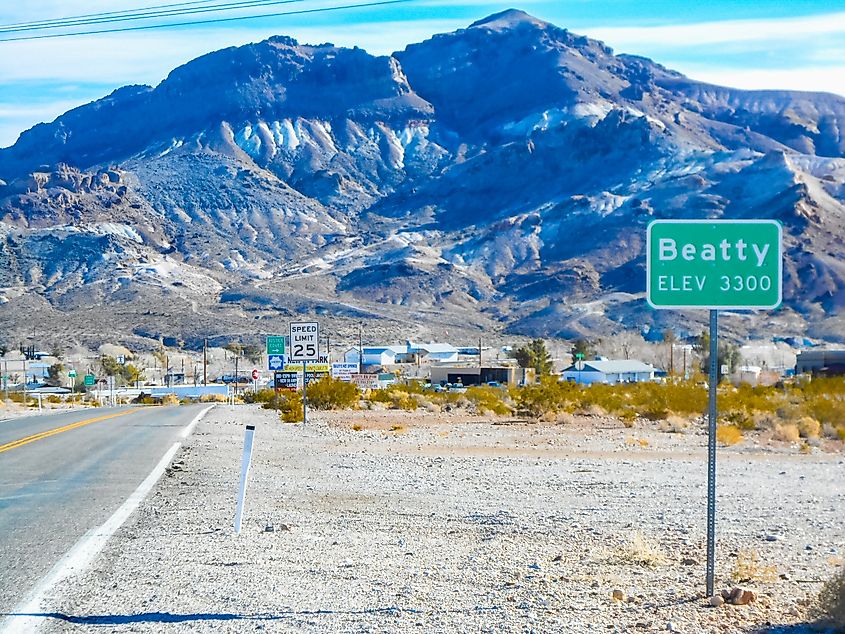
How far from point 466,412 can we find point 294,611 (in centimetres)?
4081

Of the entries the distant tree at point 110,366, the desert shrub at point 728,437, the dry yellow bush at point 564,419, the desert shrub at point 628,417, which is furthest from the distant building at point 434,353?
the desert shrub at point 728,437

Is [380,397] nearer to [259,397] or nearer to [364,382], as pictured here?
[364,382]

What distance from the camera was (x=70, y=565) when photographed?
11.0 metres

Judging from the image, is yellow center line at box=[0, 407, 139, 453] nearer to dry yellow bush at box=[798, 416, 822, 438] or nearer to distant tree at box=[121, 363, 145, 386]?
dry yellow bush at box=[798, 416, 822, 438]

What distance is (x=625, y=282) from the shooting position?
544 feet

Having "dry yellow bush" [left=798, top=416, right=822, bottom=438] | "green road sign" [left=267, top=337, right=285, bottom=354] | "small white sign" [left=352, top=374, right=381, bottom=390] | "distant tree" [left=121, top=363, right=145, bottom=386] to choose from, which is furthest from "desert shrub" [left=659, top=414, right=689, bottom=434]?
"distant tree" [left=121, top=363, right=145, bottom=386]

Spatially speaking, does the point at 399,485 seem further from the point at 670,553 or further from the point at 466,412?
the point at 466,412

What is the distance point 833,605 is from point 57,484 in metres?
12.6

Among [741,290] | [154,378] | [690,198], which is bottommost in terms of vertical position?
[154,378]

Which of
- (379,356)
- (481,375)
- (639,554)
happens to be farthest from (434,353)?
(639,554)

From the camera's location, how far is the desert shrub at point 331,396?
171 feet

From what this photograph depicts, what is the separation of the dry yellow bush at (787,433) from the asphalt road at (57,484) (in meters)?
15.8

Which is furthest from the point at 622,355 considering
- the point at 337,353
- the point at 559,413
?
the point at 559,413

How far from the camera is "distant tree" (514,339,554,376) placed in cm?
9294
